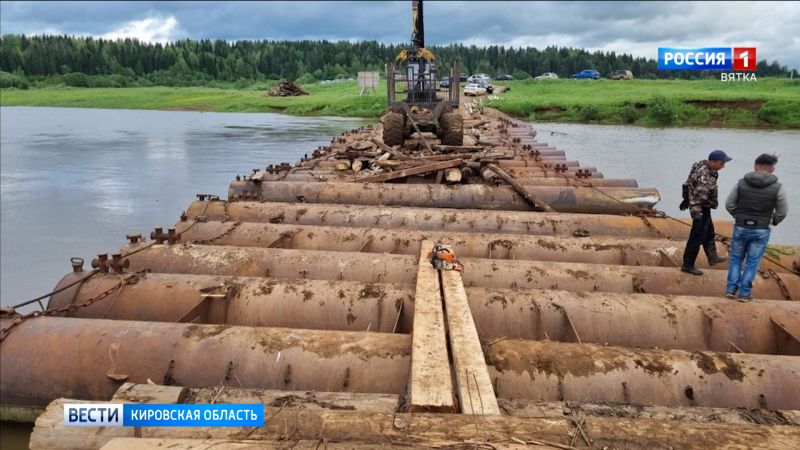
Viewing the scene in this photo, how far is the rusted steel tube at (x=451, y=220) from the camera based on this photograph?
8273mm

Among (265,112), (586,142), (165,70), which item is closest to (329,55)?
(165,70)

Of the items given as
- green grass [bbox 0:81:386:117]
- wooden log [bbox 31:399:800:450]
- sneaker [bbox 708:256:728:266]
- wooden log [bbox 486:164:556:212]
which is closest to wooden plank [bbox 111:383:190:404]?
wooden log [bbox 31:399:800:450]

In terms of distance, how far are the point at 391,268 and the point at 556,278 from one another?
1909mm

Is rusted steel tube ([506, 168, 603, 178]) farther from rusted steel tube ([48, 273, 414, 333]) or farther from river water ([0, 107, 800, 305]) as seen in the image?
rusted steel tube ([48, 273, 414, 333])

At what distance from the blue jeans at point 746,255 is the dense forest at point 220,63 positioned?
102m

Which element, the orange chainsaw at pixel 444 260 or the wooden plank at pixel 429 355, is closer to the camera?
the wooden plank at pixel 429 355

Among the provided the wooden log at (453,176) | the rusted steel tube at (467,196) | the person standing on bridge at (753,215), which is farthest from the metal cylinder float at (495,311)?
the wooden log at (453,176)

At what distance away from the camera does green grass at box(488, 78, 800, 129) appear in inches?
1636

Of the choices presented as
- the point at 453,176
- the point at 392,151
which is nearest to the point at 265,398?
the point at 453,176

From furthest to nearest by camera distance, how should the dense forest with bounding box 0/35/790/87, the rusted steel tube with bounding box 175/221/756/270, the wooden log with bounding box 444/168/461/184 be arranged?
1. the dense forest with bounding box 0/35/790/87
2. the wooden log with bounding box 444/168/461/184
3. the rusted steel tube with bounding box 175/221/756/270

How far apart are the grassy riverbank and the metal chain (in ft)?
151

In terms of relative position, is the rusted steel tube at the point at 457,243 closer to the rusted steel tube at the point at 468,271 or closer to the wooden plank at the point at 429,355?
the rusted steel tube at the point at 468,271

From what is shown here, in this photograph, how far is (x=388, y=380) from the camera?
4.10 metres

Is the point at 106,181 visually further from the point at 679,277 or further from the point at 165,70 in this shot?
the point at 165,70
